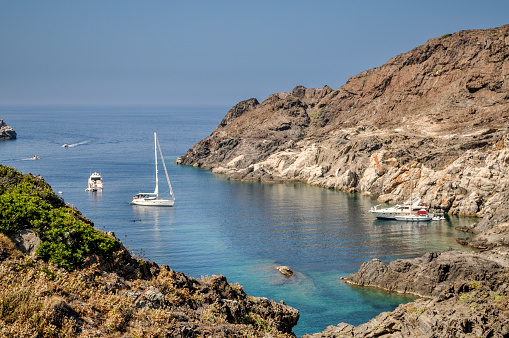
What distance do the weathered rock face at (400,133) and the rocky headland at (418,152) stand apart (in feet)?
0.93

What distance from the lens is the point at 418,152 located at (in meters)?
111

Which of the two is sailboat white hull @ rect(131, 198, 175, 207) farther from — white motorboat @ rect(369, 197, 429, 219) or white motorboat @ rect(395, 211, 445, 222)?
white motorboat @ rect(395, 211, 445, 222)

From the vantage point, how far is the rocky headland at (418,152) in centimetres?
2675

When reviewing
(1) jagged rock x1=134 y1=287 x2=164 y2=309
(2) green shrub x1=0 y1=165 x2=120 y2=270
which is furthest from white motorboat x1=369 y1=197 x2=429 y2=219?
(1) jagged rock x1=134 y1=287 x2=164 y2=309

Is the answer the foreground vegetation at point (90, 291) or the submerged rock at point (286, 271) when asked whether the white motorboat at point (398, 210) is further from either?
the foreground vegetation at point (90, 291)

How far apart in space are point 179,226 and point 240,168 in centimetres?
6551

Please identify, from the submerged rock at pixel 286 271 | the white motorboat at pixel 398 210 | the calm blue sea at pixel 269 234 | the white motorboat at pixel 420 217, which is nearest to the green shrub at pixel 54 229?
the calm blue sea at pixel 269 234

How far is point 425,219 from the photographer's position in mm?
83688

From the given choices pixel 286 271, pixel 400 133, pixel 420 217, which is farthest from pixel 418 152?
pixel 286 271

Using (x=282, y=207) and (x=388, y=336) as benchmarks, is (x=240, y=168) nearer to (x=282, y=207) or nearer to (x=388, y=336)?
(x=282, y=207)

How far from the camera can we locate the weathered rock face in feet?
302

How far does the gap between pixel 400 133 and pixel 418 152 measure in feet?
45.2

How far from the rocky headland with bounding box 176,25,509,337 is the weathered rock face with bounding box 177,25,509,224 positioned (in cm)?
28

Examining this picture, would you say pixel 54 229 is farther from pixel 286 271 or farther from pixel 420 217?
pixel 420 217
